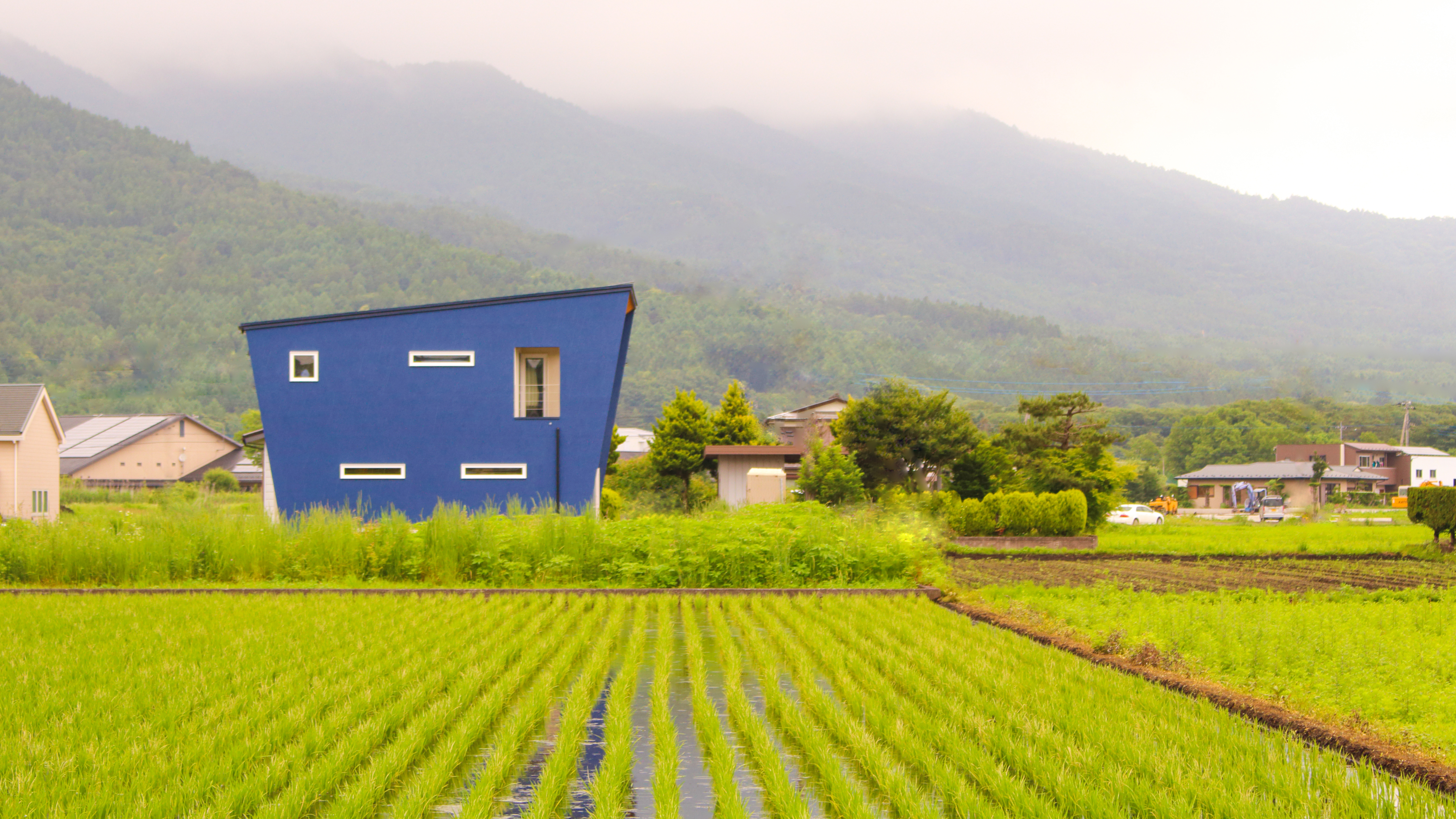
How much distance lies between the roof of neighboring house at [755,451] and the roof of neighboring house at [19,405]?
2118cm

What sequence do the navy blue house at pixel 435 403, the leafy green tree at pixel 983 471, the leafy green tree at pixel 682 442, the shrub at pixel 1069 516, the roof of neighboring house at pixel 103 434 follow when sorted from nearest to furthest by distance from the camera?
1. the navy blue house at pixel 435 403
2. the shrub at pixel 1069 516
3. the leafy green tree at pixel 983 471
4. the leafy green tree at pixel 682 442
5. the roof of neighboring house at pixel 103 434

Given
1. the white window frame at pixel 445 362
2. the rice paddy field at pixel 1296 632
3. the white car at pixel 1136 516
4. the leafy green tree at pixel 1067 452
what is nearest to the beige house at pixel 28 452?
the white window frame at pixel 445 362

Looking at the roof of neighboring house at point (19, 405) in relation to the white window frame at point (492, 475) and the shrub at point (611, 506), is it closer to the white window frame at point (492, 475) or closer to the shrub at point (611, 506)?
the white window frame at point (492, 475)

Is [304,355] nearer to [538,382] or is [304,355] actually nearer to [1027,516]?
[538,382]

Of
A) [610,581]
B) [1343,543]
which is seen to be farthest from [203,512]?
[1343,543]

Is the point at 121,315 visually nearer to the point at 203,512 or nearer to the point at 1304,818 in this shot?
the point at 203,512

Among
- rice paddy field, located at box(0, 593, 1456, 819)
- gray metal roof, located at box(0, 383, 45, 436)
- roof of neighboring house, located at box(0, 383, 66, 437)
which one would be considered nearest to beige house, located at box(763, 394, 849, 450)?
roof of neighboring house, located at box(0, 383, 66, 437)

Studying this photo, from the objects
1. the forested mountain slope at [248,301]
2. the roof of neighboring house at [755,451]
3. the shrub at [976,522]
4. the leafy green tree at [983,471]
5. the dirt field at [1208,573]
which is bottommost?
the dirt field at [1208,573]

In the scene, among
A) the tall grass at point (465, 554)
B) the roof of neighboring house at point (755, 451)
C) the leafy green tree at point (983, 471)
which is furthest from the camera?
the roof of neighboring house at point (755, 451)

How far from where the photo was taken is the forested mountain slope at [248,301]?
7488 cm

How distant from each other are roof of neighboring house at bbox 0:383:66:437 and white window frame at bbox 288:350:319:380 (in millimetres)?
14377

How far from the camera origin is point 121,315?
80.7 metres

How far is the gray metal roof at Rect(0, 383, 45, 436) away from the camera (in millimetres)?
29531

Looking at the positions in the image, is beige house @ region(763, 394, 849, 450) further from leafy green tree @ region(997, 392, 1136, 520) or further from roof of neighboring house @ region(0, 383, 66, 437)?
roof of neighboring house @ region(0, 383, 66, 437)
